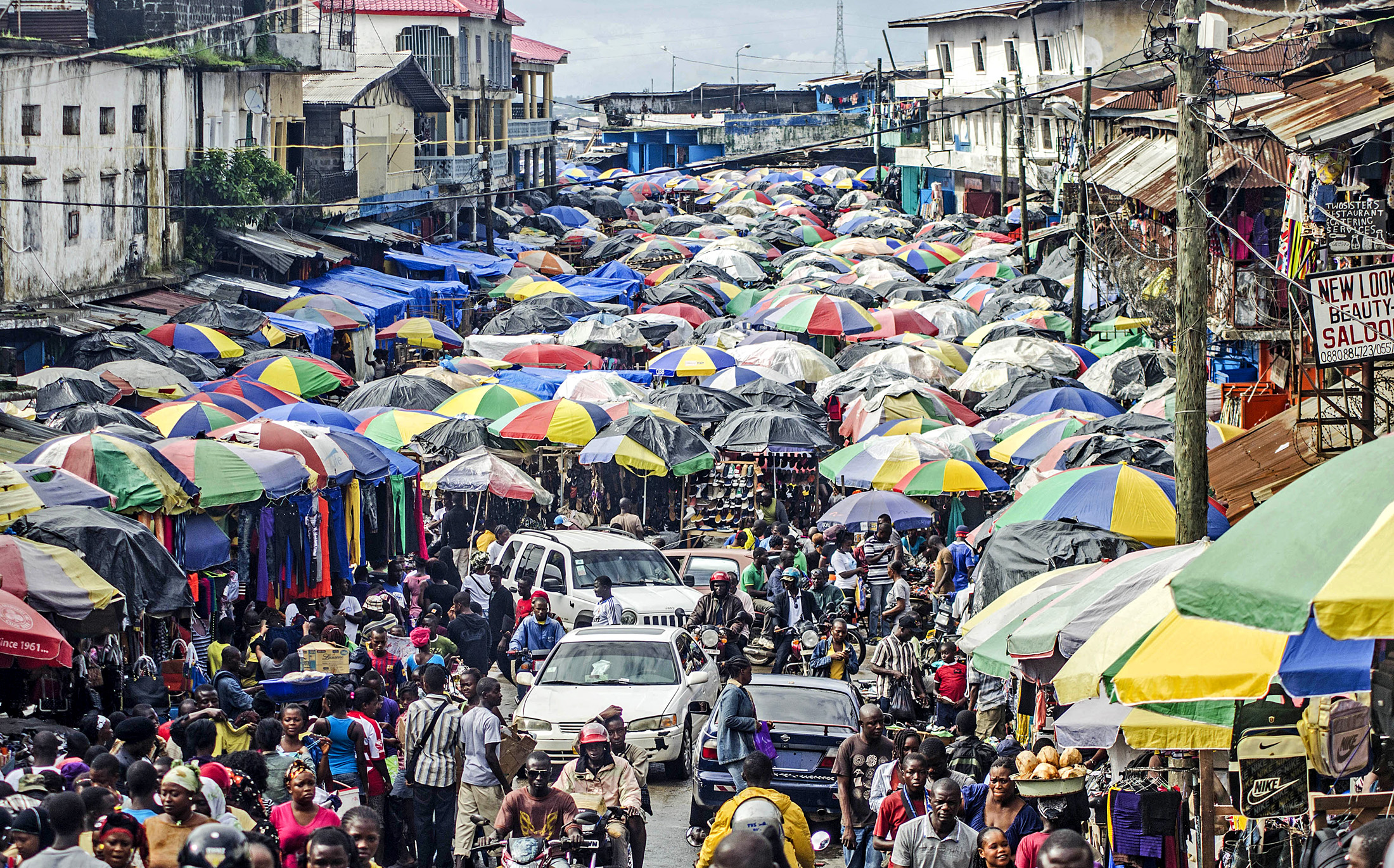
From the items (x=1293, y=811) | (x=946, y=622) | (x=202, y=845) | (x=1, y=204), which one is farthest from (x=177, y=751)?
(x=1, y=204)

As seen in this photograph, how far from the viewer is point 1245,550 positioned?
607 centimetres

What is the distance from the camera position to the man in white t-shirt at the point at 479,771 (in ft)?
34.9

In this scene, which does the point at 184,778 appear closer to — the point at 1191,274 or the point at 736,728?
the point at 736,728

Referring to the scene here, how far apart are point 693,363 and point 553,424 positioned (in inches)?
212

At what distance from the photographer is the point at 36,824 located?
24.6 ft

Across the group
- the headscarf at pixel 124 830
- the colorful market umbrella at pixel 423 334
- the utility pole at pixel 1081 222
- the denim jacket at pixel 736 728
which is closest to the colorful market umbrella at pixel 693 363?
the utility pole at pixel 1081 222

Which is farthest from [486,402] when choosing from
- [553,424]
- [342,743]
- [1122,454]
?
[342,743]

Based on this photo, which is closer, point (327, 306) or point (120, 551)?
point (120, 551)

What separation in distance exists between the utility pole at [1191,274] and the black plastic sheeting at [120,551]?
25.1 feet

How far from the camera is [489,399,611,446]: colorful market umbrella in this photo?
22.3 m

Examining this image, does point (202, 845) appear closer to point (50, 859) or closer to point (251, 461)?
point (50, 859)

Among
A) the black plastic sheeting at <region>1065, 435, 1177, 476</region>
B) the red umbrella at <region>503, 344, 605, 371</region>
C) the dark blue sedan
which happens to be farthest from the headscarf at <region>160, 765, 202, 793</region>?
the red umbrella at <region>503, 344, 605, 371</region>

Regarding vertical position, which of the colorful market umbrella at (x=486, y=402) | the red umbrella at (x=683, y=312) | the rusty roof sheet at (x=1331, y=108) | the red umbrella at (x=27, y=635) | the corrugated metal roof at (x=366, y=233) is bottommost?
the red umbrella at (x=27, y=635)

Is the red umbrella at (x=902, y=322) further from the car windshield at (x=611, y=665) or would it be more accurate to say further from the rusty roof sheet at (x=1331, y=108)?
the car windshield at (x=611, y=665)
